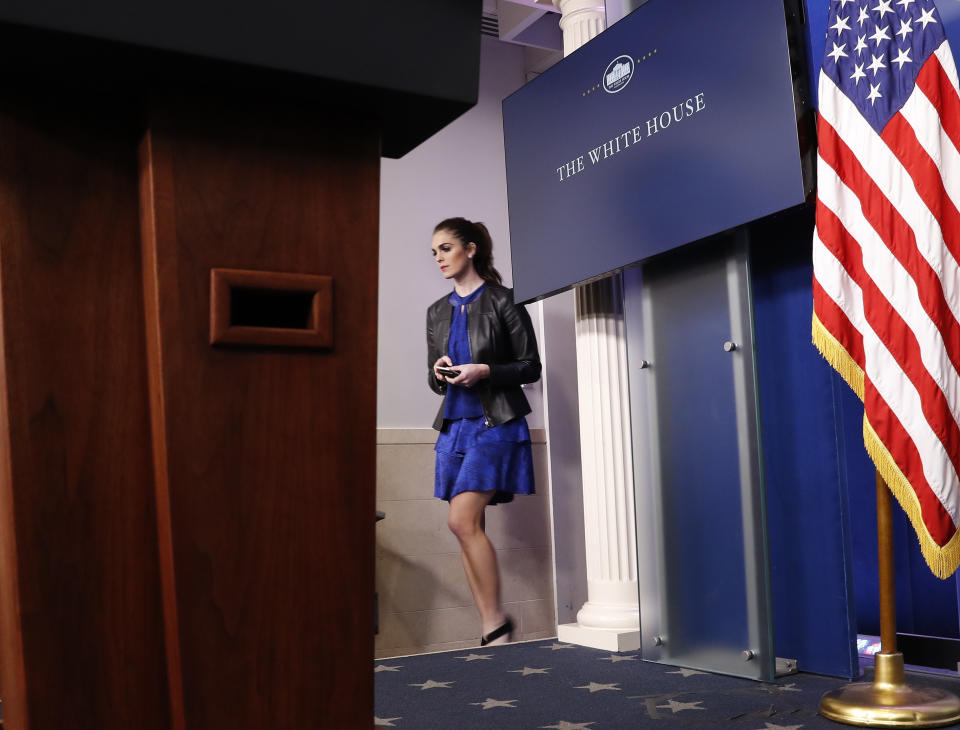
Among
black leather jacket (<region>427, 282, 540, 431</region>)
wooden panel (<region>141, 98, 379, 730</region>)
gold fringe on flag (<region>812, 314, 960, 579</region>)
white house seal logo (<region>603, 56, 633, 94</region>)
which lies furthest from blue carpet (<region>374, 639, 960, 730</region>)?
white house seal logo (<region>603, 56, 633, 94</region>)

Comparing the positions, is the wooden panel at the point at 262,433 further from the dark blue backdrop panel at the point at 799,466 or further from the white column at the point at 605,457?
the white column at the point at 605,457

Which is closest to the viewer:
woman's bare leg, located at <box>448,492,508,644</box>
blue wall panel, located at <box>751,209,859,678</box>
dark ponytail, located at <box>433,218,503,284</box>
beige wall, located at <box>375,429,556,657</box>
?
blue wall panel, located at <box>751,209,859,678</box>

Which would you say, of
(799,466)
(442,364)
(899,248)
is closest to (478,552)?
(442,364)

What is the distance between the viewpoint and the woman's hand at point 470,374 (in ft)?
10.7

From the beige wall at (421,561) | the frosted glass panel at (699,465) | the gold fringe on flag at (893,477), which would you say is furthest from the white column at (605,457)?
the gold fringe on flag at (893,477)

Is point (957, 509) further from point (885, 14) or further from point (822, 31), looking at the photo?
point (822, 31)

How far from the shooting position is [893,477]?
1838mm

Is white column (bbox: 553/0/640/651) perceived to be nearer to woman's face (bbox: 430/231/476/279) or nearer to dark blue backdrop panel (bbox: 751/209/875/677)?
woman's face (bbox: 430/231/476/279)

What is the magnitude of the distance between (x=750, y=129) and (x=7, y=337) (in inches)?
74.8

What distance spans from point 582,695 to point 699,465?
714 mm

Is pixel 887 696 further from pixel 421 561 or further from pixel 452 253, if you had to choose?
pixel 421 561

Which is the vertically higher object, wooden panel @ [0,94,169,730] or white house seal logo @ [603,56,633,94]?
white house seal logo @ [603,56,633,94]

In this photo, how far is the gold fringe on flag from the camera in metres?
1.79

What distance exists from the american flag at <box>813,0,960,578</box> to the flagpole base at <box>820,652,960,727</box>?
23 cm
